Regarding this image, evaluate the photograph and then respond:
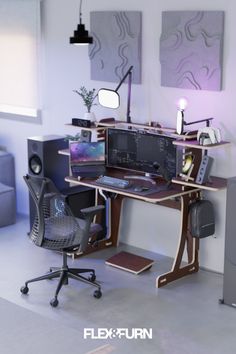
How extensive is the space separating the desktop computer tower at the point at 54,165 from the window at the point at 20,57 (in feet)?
2.28

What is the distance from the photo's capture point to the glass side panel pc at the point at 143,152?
204 inches

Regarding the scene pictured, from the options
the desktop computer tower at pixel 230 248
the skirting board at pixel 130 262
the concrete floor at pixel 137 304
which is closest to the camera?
the concrete floor at pixel 137 304

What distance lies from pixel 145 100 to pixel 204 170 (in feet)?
3.15

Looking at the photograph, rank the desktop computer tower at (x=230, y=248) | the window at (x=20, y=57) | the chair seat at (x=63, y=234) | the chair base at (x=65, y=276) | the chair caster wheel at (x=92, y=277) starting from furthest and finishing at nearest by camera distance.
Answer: the window at (x=20, y=57)
the chair caster wheel at (x=92, y=277)
the chair base at (x=65, y=276)
the chair seat at (x=63, y=234)
the desktop computer tower at (x=230, y=248)

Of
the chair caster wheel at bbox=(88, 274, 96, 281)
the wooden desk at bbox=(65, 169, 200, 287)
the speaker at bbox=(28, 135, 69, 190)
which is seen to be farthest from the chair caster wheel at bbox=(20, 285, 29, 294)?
the speaker at bbox=(28, 135, 69, 190)

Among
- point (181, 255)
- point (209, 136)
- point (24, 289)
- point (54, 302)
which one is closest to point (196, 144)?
point (209, 136)

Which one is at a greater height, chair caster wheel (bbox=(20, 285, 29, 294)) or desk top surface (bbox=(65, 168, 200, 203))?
desk top surface (bbox=(65, 168, 200, 203))

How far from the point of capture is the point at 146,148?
213 inches

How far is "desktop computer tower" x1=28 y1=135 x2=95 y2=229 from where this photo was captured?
576cm

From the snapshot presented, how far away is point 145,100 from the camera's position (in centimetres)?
562

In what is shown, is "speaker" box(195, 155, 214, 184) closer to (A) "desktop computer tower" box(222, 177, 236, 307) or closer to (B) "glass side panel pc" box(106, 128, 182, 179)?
(B) "glass side panel pc" box(106, 128, 182, 179)

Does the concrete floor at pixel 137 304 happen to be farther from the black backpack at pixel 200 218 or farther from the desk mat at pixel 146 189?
the desk mat at pixel 146 189

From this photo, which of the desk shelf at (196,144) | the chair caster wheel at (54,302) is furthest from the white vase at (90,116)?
the chair caster wheel at (54,302)

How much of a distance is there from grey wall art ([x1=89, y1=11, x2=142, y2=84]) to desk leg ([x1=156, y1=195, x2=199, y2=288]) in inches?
47.5
